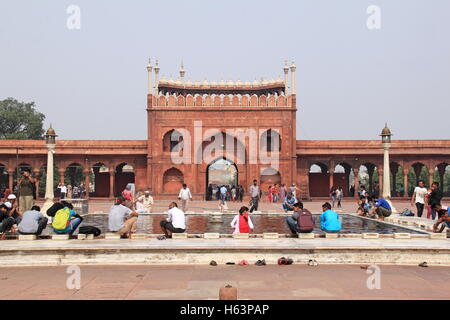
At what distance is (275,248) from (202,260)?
42.6 inches

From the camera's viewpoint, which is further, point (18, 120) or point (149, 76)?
point (18, 120)

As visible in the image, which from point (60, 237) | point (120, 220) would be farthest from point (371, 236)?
point (60, 237)

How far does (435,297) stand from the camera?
5.17m

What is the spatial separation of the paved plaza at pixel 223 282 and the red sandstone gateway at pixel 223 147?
68.6 ft

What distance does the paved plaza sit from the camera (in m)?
5.26

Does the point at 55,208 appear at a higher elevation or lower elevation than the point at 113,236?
higher

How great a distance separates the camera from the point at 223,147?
28.4 m

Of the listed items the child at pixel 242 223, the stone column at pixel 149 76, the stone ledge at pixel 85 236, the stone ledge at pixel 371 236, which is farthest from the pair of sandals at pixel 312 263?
the stone column at pixel 149 76

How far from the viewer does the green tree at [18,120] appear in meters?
46.7

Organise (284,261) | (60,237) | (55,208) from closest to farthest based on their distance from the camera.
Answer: (284,261), (60,237), (55,208)

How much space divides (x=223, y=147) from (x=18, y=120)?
26889 millimetres

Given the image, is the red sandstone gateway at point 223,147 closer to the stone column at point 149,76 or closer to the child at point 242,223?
the stone column at point 149,76

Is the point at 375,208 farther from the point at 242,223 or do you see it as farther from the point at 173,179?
the point at 173,179

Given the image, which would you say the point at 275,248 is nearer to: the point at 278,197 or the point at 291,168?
the point at 278,197
